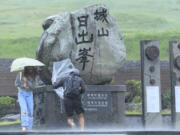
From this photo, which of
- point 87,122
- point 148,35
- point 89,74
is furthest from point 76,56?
point 148,35

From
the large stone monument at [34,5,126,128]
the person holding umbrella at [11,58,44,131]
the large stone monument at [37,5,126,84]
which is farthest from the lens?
the large stone monument at [37,5,126,84]

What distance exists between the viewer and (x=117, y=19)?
51469 millimetres

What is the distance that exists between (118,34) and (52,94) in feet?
8.71

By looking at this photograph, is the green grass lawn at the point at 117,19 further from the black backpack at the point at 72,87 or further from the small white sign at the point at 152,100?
the black backpack at the point at 72,87

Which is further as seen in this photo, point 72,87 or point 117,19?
point 117,19

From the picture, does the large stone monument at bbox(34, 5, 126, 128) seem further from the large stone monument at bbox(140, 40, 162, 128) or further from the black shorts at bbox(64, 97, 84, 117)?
the black shorts at bbox(64, 97, 84, 117)

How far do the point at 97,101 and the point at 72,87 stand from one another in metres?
2.57

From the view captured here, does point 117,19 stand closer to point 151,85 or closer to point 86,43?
point 151,85

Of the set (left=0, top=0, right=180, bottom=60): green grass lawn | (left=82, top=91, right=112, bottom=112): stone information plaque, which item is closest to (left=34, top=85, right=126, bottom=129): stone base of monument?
(left=82, top=91, right=112, bottom=112): stone information plaque

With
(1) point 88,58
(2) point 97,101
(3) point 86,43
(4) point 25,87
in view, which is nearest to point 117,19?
(3) point 86,43

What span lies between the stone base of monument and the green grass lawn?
78.7 feet

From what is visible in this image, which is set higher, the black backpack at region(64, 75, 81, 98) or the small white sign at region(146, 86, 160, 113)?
the black backpack at region(64, 75, 81, 98)

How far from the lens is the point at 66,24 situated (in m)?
14.2

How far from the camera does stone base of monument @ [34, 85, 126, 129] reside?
1368cm
